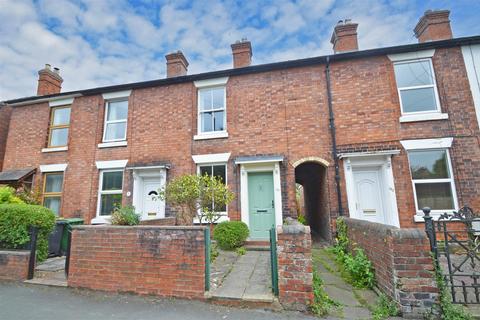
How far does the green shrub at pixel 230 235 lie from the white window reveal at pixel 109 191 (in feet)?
14.4

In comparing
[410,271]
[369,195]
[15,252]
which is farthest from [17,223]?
[369,195]

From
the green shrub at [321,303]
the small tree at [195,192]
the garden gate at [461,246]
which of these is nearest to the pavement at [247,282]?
the green shrub at [321,303]

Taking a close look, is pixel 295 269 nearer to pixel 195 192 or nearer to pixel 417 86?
pixel 195 192

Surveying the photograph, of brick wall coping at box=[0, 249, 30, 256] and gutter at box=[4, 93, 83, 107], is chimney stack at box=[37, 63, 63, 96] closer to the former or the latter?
gutter at box=[4, 93, 83, 107]

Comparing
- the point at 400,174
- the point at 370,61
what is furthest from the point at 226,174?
the point at 370,61

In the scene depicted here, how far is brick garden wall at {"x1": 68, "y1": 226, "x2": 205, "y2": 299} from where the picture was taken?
3.88 m

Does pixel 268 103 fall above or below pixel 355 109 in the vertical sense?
above

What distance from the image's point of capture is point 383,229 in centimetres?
373

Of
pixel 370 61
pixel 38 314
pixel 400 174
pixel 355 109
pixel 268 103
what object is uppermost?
pixel 370 61

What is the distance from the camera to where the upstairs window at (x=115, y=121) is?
31.2 ft

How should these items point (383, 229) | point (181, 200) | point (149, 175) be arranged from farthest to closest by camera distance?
point (149, 175)
point (181, 200)
point (383, 229)

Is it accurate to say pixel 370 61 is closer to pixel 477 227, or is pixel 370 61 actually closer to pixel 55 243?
pixel 477 227

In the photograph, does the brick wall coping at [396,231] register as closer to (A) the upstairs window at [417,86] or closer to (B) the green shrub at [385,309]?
(B) the green shrub at [385,309]

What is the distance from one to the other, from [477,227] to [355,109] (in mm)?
4690
